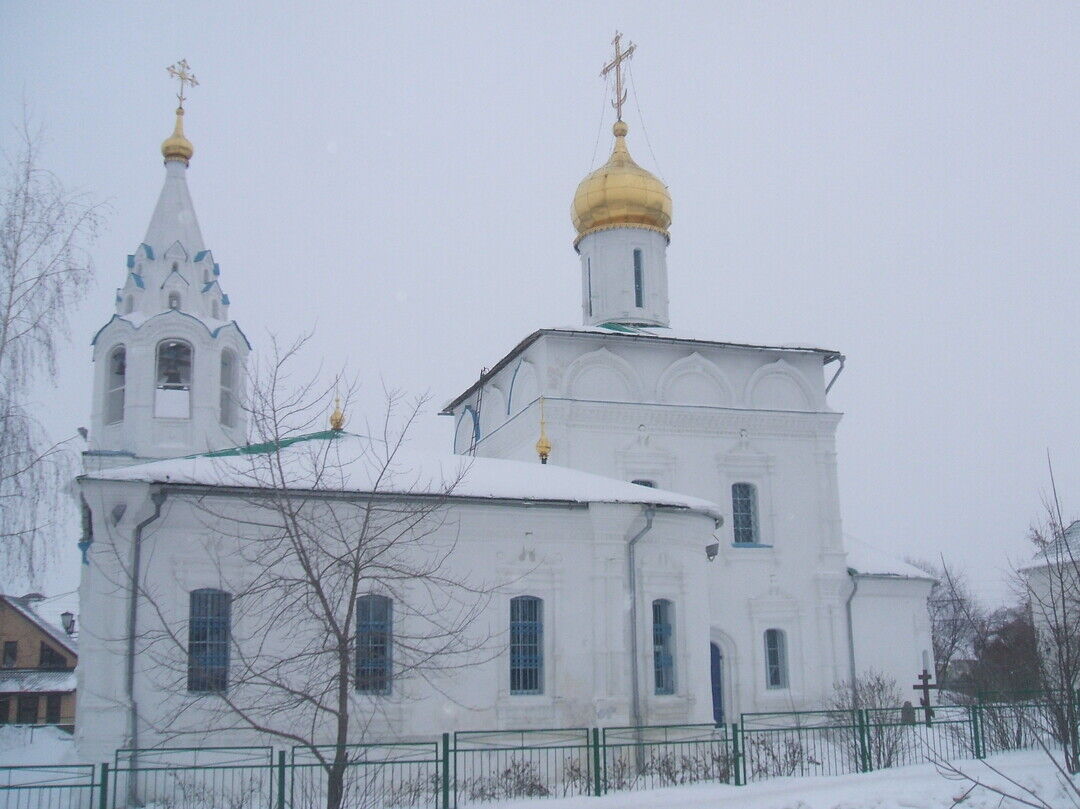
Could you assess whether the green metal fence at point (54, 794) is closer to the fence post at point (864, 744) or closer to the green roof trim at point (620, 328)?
the fence post at point (864, 744)

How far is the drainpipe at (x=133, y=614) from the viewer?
37.7ft

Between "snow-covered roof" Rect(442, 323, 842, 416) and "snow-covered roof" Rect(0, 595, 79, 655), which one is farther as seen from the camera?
"snow-covered roof" Rect(0, 595, 79, 655)

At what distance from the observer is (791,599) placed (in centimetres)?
1850

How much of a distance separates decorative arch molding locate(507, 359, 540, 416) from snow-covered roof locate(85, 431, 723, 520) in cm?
347

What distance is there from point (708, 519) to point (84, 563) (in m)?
7.93

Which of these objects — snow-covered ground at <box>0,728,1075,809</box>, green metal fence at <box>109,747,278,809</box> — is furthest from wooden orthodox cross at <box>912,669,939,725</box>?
green metal fence at <box>109,747,278,809</box>

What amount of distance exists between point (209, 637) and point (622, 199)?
12.2 meters

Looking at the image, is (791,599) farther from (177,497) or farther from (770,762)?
(177,497)

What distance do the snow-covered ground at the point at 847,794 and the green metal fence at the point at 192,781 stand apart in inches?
30.6

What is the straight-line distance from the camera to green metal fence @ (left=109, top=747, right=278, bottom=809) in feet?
35.3

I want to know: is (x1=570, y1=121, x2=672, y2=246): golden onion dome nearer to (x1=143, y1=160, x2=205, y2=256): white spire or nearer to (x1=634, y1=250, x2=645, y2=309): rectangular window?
(x1=634, y1=250, x2=645, y2=309): rectangular window

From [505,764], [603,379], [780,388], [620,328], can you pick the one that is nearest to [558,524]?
[505,764]

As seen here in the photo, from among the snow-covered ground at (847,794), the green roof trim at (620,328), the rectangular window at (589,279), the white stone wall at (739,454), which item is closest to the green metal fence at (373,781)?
the snow-covered ground at (847,794)

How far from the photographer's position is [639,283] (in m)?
21.2
